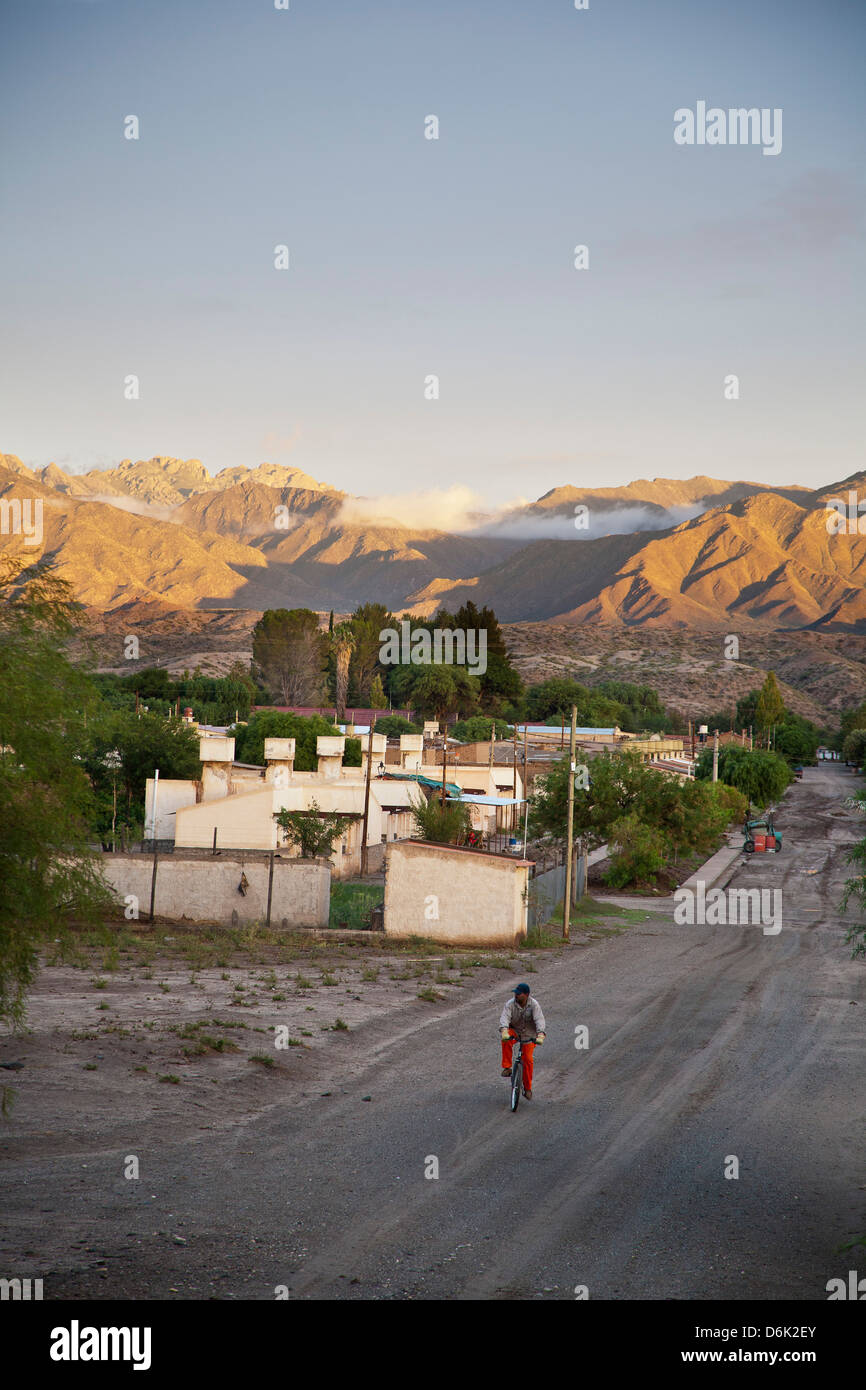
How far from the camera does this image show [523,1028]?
1501cm

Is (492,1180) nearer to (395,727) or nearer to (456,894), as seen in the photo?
(456,894)

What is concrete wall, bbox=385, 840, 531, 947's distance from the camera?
31516mm

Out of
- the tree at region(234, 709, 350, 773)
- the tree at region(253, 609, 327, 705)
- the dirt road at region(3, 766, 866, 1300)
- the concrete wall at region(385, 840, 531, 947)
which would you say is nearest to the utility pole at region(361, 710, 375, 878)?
the concrete wall at region(385, 840, 531, 947)

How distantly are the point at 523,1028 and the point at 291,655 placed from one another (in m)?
124

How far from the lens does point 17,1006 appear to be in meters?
11.0

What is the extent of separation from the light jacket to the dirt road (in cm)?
102

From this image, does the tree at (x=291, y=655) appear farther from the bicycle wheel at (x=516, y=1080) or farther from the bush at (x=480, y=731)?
the bicycle wheel at (x=516, y=1080)

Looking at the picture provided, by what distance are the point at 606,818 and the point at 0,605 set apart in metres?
38.1

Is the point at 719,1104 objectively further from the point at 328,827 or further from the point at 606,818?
the point at 606,818

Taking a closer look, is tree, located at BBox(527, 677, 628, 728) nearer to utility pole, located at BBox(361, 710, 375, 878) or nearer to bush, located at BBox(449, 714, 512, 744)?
bush, located at BBox(449, 714, 512, 744)

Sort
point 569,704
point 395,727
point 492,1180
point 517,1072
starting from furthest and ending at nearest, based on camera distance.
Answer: point 569,704
point 395,727
point 517,1072
point 492,1180

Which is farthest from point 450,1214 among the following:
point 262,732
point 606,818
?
point 262,732

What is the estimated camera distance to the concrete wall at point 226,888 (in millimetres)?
33125

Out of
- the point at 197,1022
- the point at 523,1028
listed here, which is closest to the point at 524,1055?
the point at 523,1028
